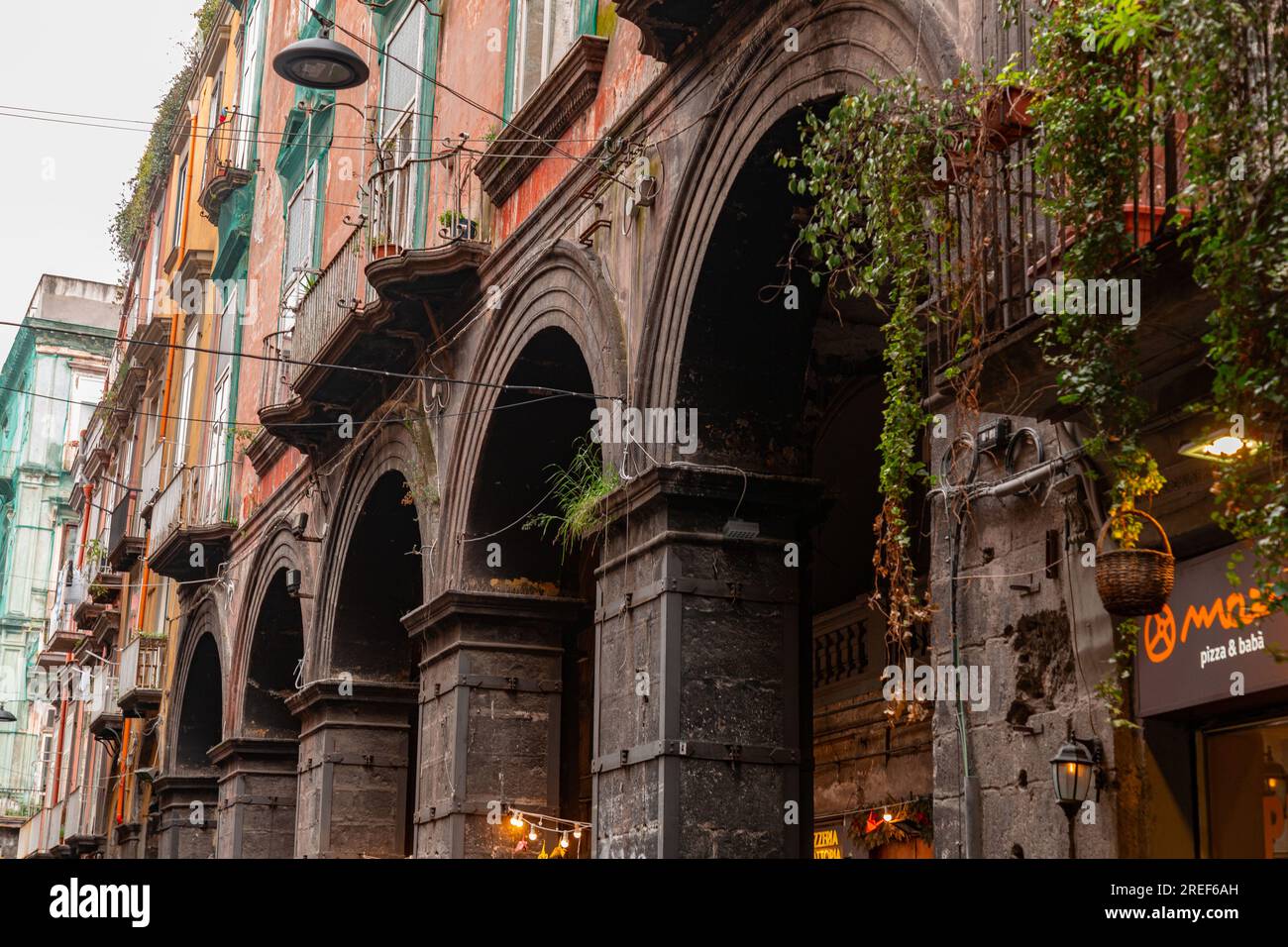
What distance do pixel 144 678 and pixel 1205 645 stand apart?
20.0m

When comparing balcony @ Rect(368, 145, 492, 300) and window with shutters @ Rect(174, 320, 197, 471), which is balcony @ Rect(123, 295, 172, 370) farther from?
balcony @ Rect(368, 145, 492, 300)

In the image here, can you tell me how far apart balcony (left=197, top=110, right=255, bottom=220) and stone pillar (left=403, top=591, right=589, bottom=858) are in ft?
37.7

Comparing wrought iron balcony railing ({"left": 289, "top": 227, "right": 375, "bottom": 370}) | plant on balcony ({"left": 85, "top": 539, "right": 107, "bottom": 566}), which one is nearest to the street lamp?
wrought iron balcony railing ({"left": 289, "top": 227, "right": 375, "bottom": 370})

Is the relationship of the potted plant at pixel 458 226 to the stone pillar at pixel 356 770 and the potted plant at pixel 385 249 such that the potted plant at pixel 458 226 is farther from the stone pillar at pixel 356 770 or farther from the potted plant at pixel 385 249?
the stone pillar at pixel 356 770

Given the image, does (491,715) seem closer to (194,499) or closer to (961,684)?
(961,684)

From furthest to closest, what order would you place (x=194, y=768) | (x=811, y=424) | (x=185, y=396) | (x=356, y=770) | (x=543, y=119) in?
1. (x=185, y=396)
2. (x=194, y=768)
3. (x=356, y=770)
4. (x=543, y=119)
5. (x=811, y=424)

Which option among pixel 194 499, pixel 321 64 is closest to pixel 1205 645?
pixel 321 64

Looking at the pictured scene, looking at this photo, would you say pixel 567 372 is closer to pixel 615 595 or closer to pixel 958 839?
pixel 615 595

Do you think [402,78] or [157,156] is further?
[157,156]

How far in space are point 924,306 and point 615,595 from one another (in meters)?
3.97

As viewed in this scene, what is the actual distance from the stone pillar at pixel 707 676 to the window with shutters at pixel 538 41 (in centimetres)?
382

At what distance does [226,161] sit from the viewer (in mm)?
22438

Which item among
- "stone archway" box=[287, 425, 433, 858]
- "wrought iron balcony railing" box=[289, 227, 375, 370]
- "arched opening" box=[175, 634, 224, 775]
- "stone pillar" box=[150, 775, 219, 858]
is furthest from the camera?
"arched opening" box=[175, 634, 224, 775]

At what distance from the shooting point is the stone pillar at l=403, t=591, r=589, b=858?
11727mm
